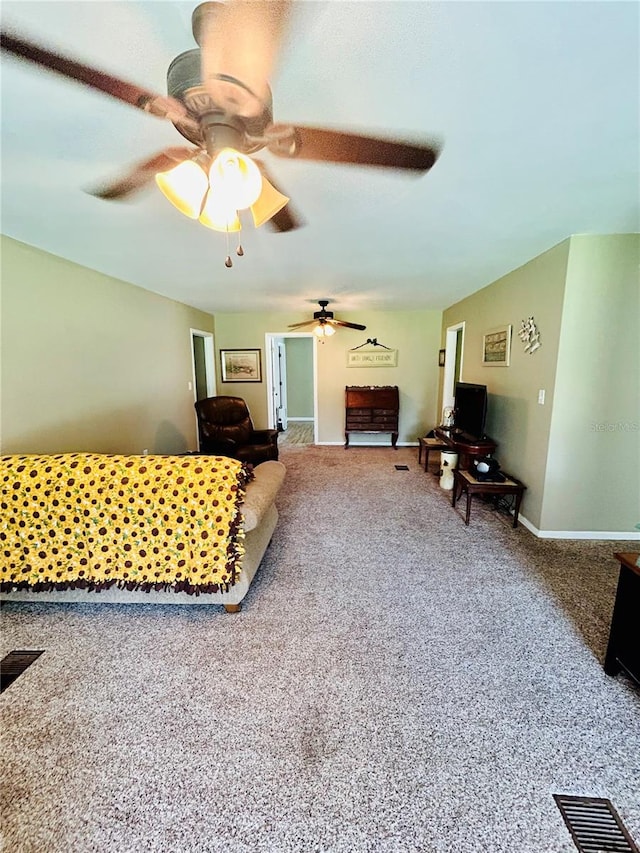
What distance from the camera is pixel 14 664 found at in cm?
165

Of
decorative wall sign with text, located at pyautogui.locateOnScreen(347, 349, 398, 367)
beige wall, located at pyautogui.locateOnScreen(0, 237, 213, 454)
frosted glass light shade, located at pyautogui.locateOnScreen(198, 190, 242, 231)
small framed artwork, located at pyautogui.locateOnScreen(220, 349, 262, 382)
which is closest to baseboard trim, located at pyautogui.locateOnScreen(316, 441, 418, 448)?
decorative wall sign with text, located at pyautogui.locateOnScreen(347, 349, 398, 367)

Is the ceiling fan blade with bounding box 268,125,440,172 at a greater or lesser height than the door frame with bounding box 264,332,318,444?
greater

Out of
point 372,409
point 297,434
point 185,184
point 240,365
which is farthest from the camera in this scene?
point 297,434

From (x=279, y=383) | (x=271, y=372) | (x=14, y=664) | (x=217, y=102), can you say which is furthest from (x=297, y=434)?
(x=217, y=102)

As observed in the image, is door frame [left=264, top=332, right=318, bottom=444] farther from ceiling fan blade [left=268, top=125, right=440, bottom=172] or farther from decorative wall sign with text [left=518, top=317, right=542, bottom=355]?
ceiling fan blade [left=268, top=125, right=440, bottom=172]

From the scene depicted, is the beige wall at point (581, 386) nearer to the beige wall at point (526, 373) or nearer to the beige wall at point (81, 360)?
the beige wall at point (526, 373)

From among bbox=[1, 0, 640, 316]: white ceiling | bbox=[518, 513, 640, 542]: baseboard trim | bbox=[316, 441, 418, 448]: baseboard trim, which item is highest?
bbox=[1, 0, 640, 316]: white ceiling

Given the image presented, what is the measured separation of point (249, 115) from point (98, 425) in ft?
9.89

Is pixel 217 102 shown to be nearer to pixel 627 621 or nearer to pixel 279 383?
pixel 627 621

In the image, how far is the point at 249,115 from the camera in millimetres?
982

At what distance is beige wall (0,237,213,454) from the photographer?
7.83ft

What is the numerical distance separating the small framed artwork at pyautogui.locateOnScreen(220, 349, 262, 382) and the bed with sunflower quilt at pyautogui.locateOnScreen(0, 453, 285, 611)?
4218 millimetres

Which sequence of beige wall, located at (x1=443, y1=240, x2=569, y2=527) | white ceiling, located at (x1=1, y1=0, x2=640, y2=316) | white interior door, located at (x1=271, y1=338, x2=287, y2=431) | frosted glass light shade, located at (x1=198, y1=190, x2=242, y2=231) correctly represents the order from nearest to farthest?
1. white ceiling, located at (x1=1, y1=0, x2=640, y2=316)
2. frosted glass light shade, located at (x1=198, y1=190, x2=242, y2=231)
3. beige wall, located at (x1=443, y1=240, x2=569, y2=527)
4. white interior door, located at (x1=271, y1=338, x2=287, y2=431)

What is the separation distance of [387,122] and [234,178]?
71 centimetres
